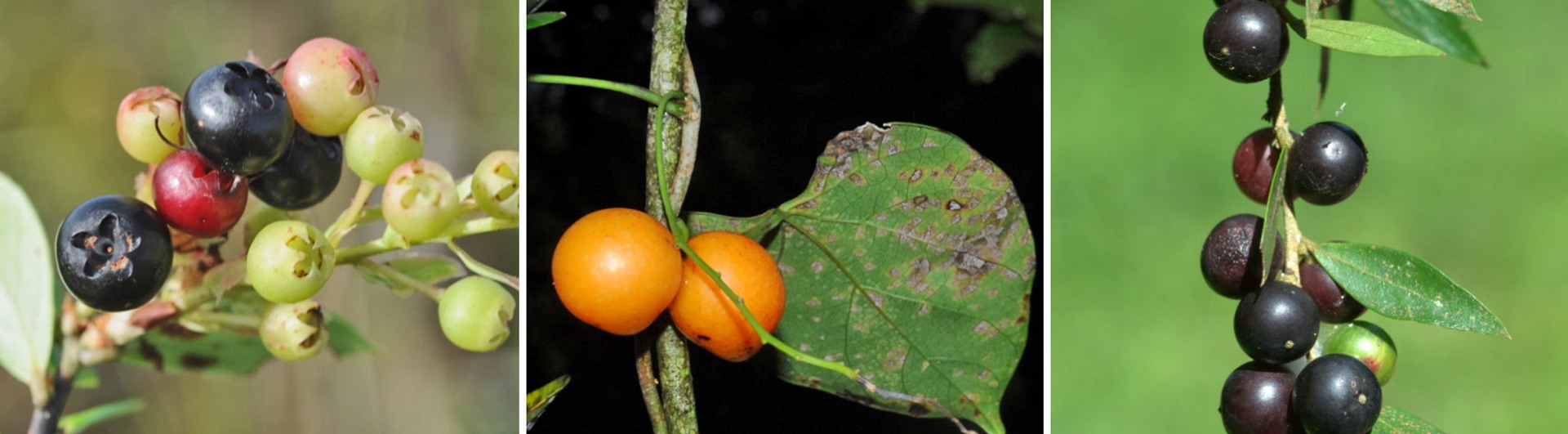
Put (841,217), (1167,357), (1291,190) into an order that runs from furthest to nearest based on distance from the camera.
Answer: (1167,357)
(841,217)
(1291,190)

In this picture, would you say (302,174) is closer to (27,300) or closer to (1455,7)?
(27,300)

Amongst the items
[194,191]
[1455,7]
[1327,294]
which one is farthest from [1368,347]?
[194,191]

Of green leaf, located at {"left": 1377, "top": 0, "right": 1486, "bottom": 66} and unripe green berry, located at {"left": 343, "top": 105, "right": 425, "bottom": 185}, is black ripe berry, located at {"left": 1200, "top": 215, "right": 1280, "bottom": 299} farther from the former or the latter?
unripe green berry, located at {"left": 343, "top": 105, "right": 425, "bottom": 185}

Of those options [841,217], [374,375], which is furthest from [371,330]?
[841,217]

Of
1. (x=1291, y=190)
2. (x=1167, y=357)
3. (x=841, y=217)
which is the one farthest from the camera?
(x=1167, y=357)

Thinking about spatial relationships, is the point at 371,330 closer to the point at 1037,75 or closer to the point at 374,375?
the point at 374,375

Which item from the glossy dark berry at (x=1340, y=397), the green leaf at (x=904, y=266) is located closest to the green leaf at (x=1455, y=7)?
the glossy dark berry at (x=1340, y=397)
